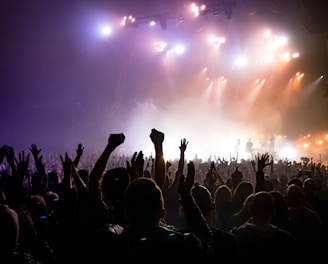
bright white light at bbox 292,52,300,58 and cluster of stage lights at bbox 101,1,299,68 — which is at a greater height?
bright white light at bbox 292,52,300,58

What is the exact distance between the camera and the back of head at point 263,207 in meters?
2.82

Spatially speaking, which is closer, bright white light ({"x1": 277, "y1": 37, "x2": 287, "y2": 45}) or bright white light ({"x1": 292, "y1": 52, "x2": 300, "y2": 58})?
bright white light ({"x1": 277, "y1": 37, "x2": 287, "y2": 45})

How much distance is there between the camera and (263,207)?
2.83 meters

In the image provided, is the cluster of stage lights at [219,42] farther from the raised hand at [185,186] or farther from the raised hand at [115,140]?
the raised hand at [185,186]

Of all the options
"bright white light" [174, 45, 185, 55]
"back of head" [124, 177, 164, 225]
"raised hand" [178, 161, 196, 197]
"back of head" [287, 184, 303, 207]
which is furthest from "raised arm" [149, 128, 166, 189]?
"bright white light" [174, 45, 185, 55]

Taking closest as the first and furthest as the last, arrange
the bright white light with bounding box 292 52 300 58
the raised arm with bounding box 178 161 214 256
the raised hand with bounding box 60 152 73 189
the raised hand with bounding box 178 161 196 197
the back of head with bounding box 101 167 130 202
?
the raised arm with bounding box 178 161 214 256
the raised hand with bounding box 178 161 196 197
the back of head with bounding box 101 167 130 202
the raised hand with bounding box 60 152 73 189
the bright white light with bounding box 292 52 300 58

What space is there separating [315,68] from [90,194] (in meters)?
31.3

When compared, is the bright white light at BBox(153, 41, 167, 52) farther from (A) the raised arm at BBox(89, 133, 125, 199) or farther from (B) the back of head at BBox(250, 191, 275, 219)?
(B) the back of head at BBox(250, 191, 275, 219)

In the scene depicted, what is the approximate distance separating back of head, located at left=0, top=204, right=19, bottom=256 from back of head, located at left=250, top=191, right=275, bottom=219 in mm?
2061

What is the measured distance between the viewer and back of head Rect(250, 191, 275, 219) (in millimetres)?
2822

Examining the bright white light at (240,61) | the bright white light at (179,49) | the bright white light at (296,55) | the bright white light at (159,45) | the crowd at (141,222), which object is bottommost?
the crowd at (141,222)

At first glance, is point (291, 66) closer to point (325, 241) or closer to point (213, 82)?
point (213, 82)

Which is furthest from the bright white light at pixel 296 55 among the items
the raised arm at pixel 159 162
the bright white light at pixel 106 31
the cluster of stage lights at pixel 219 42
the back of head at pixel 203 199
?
the back of head at pixel 203 199

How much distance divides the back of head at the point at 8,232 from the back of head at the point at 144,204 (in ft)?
2.25
